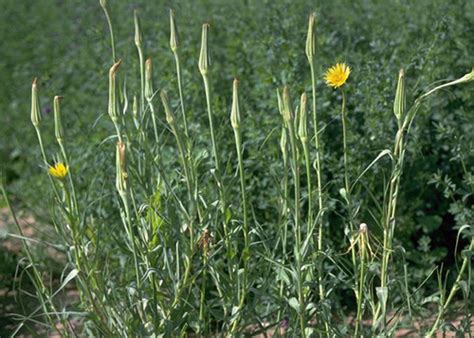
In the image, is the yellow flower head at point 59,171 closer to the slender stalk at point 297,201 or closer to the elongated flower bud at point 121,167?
the elongated flower bud at point 121,167

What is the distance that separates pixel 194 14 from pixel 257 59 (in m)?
1.15

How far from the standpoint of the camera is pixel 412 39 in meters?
4.92

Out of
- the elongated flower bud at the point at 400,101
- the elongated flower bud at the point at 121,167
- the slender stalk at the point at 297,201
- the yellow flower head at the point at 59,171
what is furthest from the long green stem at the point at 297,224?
the yellow flower head at the point at 59,171

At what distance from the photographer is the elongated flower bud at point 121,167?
8.73ft

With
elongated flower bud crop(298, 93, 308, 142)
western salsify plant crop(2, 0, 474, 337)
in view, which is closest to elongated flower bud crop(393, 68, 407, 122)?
western salsify plant crop(2, 0, 474, 337)

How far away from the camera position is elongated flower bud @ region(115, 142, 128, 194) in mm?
2660

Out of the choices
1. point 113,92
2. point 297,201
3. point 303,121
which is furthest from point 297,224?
point 113,92

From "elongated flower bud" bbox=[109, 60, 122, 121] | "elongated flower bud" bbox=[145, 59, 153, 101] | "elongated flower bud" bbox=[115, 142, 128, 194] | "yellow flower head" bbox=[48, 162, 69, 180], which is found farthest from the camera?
"elongated flower bud" bbox=[145, 59, 153, 101]

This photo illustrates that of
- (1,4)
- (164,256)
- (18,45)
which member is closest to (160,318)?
(164,256)

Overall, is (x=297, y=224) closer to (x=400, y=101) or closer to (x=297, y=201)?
(x=297, y=201)

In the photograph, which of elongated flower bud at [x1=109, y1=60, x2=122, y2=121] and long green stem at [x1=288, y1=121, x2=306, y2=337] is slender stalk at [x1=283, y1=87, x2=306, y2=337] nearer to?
long green stem at [x1=288, y1=121, x2=306, y2=337]

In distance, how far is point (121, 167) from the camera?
2.69 meters

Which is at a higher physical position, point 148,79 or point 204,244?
point 148,79

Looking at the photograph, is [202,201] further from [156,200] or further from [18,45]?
[18,45]
